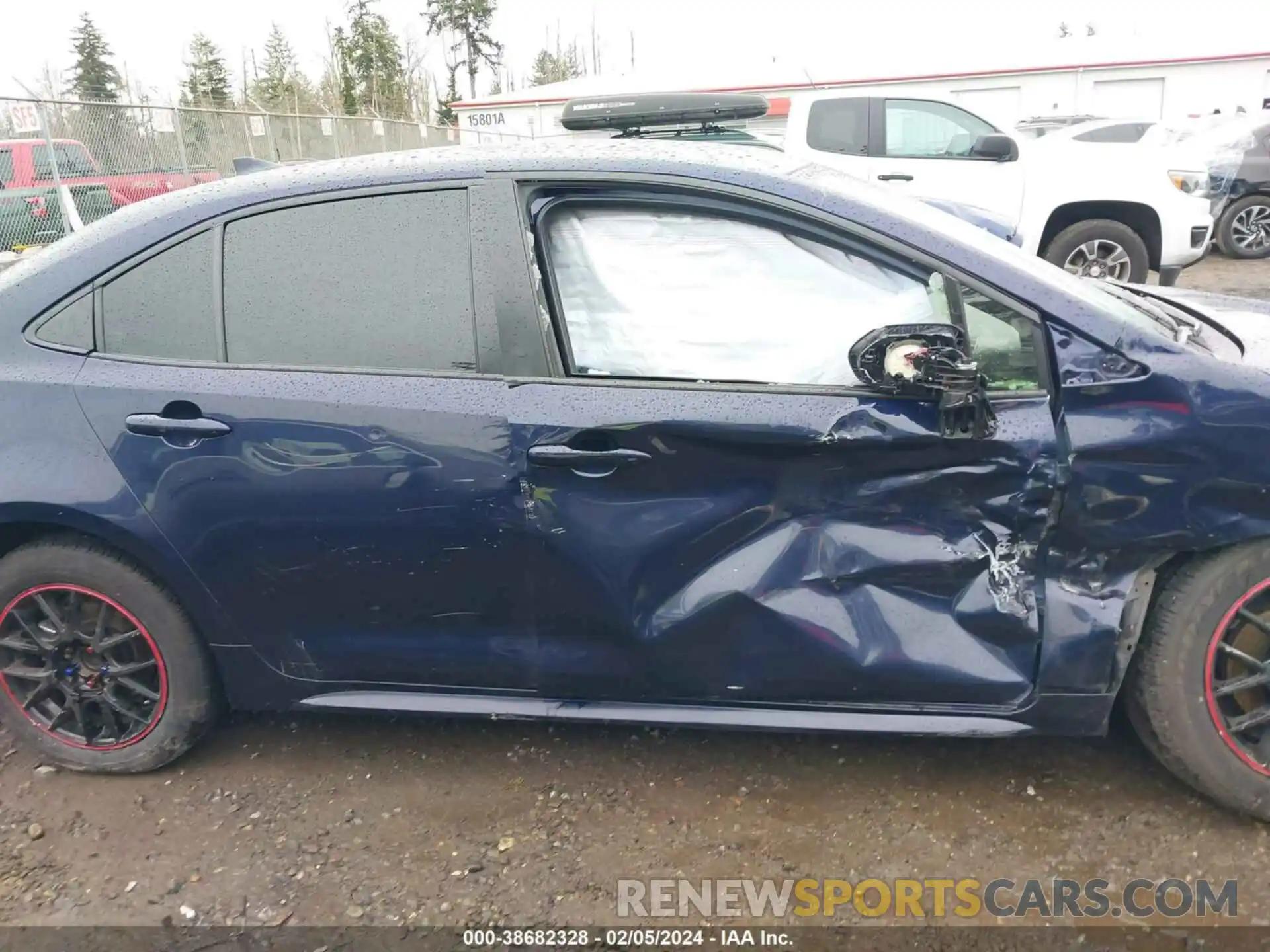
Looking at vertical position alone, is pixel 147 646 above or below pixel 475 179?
below

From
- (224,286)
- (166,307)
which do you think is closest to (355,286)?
(224,286)

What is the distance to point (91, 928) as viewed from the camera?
2.28 metres

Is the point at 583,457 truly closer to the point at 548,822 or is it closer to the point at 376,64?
the point at 548,822

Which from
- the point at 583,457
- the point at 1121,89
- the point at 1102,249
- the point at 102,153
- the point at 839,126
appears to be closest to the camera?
the point at 583,457

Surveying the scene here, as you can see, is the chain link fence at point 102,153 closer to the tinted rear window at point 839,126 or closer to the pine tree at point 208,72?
the tinted rear window at point 839,126

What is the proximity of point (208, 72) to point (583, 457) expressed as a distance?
1831 inches

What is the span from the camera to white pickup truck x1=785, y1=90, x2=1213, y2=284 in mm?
7766

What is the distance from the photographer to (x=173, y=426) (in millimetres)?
2469

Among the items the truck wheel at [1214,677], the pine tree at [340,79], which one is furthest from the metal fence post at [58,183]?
the pine tree at [340,79]

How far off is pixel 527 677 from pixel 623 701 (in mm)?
265

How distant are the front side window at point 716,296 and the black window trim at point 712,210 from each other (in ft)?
0.09

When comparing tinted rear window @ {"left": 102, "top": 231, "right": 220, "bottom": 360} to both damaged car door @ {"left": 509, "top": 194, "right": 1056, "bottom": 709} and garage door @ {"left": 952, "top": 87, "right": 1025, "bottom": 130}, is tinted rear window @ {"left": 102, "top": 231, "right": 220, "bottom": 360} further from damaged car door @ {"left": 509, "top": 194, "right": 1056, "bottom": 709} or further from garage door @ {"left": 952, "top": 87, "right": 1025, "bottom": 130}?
garage door @ {"left": 952, "top": 87, "right": 1025, "bottom": 130}

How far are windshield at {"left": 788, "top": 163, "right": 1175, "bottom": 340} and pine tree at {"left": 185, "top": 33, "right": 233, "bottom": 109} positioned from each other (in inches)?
1701

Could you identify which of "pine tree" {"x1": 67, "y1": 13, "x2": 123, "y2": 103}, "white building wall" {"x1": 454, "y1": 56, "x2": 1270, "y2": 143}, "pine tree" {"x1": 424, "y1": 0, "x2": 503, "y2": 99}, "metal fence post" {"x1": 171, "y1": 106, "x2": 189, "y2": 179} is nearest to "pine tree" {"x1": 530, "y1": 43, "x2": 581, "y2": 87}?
"pine tree" {"x1": 424, "y1": 0, "x2": 503, "y2": 99}
